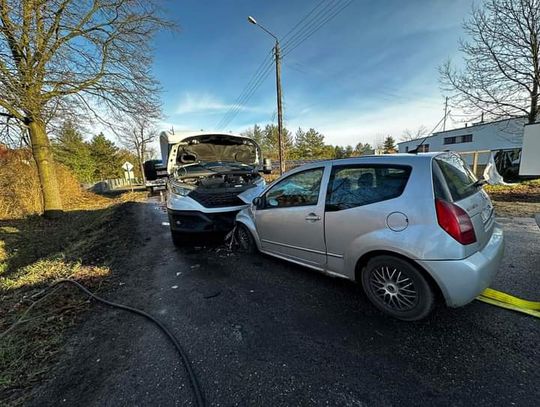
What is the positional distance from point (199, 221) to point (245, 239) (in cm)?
93

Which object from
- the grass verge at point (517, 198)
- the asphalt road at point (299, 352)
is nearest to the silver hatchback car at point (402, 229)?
the asphalt road at point (299, 352)

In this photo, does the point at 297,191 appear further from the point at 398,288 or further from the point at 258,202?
the point at 398,288

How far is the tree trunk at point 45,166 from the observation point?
9.76m

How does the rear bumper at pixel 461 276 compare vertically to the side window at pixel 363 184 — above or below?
below

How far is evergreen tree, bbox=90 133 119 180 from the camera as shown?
1584 inches

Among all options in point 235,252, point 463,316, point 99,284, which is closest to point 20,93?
point 99,284

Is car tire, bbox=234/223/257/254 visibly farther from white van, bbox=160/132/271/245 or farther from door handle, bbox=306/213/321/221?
door handle, bbox=306/213/321/221

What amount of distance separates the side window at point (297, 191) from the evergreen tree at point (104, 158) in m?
46.1

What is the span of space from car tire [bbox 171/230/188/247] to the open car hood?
1549mm

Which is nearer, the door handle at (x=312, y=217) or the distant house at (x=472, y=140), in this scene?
the door handle at (x=312, y=217)

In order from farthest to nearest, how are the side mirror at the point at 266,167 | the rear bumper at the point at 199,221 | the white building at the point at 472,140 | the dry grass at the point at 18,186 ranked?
the white building at the point at 472,140, the dry grass at the point at 18,186, the side mirror at the point at 266,167, the rear bumper at the point at 199,221

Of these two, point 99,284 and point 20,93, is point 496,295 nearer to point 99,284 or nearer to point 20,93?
point 99,284

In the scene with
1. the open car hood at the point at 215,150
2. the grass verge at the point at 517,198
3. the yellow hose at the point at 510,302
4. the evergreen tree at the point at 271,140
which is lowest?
the yellow hose at the point at 510,302

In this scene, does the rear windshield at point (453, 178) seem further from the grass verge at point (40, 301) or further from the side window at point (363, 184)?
the grass verge at point (40, 301)
